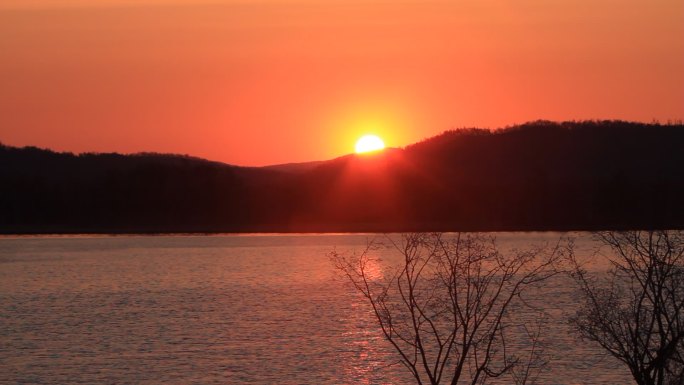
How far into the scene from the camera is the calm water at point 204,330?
133 ft

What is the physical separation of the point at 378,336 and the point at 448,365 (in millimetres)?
11885

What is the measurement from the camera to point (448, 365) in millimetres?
40406

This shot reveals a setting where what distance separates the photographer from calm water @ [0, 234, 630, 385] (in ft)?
133

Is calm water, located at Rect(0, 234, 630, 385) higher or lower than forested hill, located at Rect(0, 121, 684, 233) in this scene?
lower

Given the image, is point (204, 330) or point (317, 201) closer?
point (204, 330)

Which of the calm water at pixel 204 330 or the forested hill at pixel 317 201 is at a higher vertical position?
the forested hill at pixel 317 201

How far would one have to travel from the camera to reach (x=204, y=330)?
2189 inches

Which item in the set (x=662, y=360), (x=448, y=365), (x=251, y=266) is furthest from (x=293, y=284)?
(x=662, y=360)

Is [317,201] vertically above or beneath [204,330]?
above

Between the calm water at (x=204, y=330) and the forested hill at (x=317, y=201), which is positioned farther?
the forested hill at (x=317, y=201)

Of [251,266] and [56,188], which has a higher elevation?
[56,188]

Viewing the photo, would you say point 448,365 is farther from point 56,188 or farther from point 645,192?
point 56,188

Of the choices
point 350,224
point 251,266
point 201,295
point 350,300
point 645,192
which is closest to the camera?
point 350,300

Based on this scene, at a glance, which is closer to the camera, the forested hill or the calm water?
the calm water
